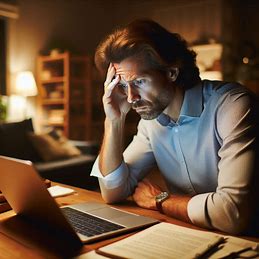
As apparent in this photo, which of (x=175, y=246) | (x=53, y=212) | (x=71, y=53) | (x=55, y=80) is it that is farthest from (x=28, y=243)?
(x=71, y=53)

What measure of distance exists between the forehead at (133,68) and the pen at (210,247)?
2.03 ft

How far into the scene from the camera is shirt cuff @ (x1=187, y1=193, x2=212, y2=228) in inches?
36.8

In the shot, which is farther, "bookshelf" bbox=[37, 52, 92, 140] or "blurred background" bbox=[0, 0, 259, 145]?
"bookshelf" bbox=[37, 52, 92, 140]

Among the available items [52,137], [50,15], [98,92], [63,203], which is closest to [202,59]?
[98,92]

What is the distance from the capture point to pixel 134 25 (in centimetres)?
128

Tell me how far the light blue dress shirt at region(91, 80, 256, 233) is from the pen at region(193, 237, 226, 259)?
134mm

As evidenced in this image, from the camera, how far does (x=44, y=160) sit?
3.36m

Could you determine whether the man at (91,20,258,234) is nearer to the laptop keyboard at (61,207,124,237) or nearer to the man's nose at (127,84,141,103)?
the man's nose at (127,84,141,103)

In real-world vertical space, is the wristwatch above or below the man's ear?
below

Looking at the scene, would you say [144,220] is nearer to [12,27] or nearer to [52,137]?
[52,137]

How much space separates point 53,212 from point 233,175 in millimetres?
498

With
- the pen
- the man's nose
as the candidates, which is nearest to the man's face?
the man's nose

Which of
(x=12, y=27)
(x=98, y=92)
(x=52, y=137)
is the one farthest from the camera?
(x=98, y=92)

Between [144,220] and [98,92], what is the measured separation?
4.45 meters
